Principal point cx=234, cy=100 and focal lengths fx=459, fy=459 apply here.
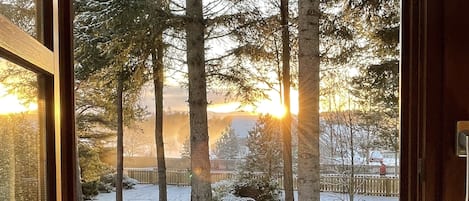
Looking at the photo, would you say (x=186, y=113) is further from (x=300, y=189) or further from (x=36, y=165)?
(x=36, y=165)

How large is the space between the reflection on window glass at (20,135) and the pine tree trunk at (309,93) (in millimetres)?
2632

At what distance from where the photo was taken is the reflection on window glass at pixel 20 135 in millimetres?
665

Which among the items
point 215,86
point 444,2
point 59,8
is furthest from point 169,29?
point 444,2

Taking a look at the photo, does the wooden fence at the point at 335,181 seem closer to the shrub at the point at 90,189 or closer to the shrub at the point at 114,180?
the shrub at the point at 114,180

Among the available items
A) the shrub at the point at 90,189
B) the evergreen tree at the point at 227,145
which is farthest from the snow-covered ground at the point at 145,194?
the evergreen tree at the point at 227,145

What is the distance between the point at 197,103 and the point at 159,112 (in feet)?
0.96

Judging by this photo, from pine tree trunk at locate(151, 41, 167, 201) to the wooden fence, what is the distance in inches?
1.9

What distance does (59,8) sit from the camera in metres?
0.99

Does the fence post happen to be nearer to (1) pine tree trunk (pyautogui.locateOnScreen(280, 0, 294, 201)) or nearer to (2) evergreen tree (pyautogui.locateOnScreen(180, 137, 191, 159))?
(1) pine tree trunk (pyautogui.locateOnScreen(280, 0, 294, 201))

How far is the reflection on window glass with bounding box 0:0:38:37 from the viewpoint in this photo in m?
0.66

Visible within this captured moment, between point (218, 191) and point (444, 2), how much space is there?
283 centimetres

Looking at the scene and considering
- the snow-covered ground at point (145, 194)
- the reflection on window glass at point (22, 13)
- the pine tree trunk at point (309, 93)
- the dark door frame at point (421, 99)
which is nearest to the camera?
the reflection on window glass at point (22, 13)

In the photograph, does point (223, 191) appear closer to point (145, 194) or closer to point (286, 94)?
point (145, 194)

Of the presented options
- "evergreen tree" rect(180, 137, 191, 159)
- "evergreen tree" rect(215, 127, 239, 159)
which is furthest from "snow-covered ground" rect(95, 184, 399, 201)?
"evergreen tree" rect(215, 127, 239, 159)
